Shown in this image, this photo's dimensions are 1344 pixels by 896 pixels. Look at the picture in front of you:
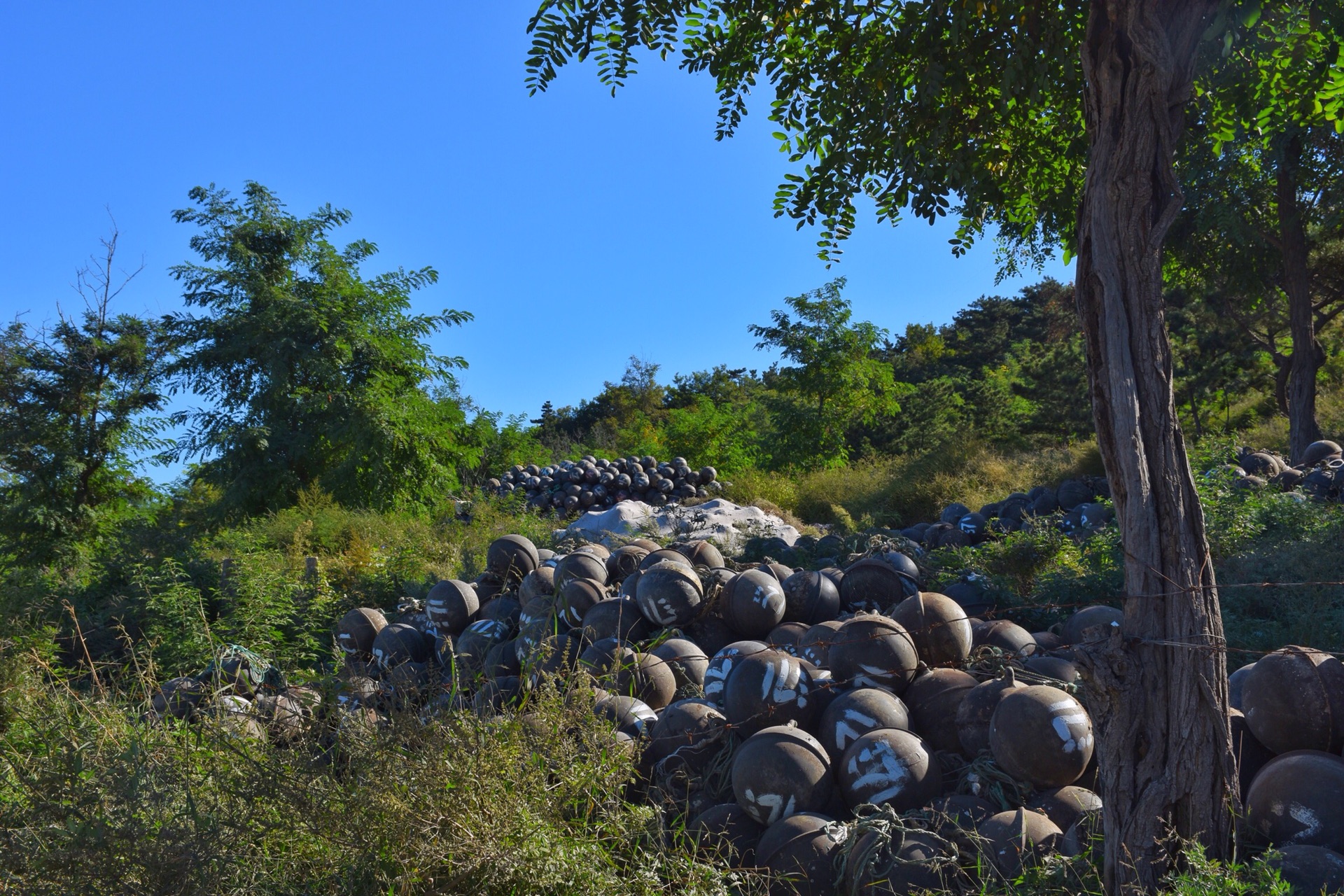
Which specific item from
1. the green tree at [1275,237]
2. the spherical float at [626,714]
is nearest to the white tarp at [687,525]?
the spherical float at [626,714]

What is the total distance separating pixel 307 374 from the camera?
23.0 m

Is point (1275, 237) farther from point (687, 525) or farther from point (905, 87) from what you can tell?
point (905, 87)

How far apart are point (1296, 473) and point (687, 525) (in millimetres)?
8681

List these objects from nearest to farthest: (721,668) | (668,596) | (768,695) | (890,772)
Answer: (890,772)
(768,695)
(721,668)
(668,596)

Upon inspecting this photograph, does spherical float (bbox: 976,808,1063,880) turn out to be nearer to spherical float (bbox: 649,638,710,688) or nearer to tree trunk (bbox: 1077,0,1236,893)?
tree trunk (bbox: 1077,0,1236,893)

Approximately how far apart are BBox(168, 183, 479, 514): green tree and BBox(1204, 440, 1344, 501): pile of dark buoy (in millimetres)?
17099

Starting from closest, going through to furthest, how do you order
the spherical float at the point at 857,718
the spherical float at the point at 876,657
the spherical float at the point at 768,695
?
the spherical float at the point at 857,718 < the spherical float at the point at 768,695 < the spherical float at the point at 876,657

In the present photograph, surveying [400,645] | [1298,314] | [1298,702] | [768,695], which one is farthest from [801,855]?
[1298,314]

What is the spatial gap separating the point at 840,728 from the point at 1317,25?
156 inches

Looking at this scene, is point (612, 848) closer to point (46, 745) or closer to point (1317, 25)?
Result: point (46, 745)

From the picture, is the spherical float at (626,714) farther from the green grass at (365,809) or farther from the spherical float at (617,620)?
the spherical float at (617,620)

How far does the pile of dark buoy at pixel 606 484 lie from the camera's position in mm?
23422

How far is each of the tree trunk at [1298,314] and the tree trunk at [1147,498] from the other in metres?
17.1

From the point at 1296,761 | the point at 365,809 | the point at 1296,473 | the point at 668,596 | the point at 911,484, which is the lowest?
the point at 1296,761
